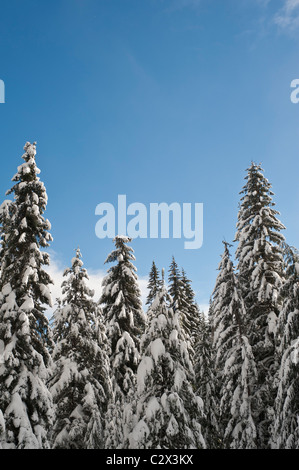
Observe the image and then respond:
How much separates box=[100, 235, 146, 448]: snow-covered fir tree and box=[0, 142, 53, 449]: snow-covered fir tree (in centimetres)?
403

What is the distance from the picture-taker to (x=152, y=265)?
3114cm

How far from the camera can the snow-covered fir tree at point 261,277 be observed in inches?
655

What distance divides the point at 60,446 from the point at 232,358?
31.1 feet

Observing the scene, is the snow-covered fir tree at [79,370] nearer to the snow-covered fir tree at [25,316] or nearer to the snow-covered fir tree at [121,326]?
the snow-covered fir tree at [121,326]

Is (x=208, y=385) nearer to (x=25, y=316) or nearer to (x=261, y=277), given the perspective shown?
(x=261, y=277)

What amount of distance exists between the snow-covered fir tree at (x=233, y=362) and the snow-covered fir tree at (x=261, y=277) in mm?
586

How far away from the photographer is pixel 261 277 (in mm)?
18688

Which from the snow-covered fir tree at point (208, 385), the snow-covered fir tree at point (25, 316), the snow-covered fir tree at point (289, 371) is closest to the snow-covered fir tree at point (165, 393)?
the snow-covered fir tree at point (289, 371)

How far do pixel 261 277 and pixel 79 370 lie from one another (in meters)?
11.1

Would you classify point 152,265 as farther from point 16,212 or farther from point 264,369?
point 16,212

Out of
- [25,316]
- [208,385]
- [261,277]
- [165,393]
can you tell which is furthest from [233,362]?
[25,316]

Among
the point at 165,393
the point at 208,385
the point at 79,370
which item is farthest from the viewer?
the point at 208,385

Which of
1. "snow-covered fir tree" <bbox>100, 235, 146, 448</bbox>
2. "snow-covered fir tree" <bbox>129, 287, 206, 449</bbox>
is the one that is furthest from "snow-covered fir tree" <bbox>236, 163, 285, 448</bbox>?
"snow-covered fir tree" <bbox>100, 235, 146, 448</bbox>
